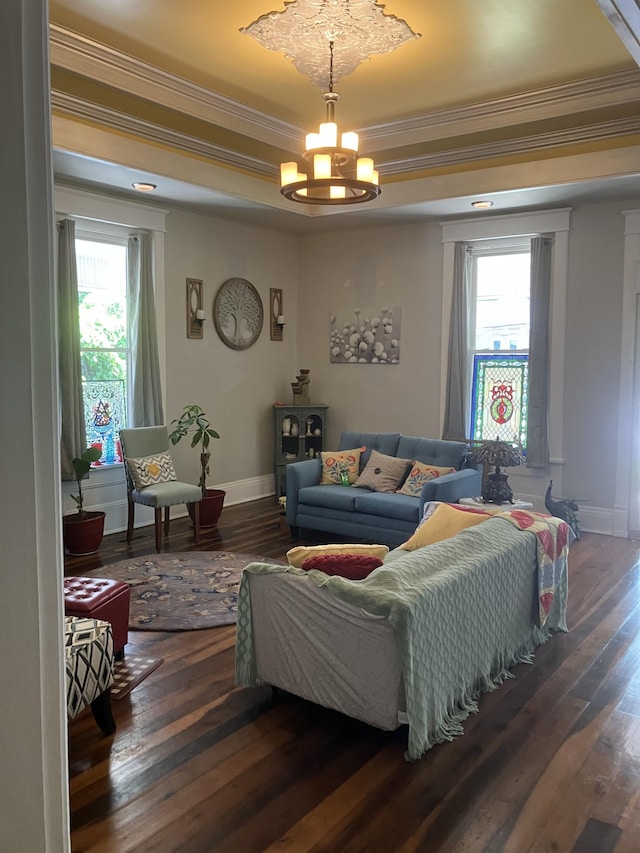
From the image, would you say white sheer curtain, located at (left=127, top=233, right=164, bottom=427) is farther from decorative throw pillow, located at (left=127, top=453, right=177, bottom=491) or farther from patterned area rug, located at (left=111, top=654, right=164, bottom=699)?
patterned area rug, located at (left=111, top=654, right=164, bottom=699)

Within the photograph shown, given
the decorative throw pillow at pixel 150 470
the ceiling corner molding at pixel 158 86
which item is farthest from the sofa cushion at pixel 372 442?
the ceiling corner molding at pixel 158 86

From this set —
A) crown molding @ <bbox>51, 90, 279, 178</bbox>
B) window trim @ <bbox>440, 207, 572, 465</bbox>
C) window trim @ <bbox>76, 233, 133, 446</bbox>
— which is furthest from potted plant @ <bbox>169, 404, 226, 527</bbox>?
window trim @ <bbox>440, 207, 572, 465</bbox>

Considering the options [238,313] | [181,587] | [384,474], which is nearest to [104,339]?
[238,313]

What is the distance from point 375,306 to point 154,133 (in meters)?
2.94

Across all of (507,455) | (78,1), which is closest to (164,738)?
(507,455)

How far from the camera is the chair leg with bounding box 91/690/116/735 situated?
9.20 ft

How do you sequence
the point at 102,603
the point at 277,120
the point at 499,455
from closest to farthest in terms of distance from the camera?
the point at 102,603, the point at 499,455, the point at 277,120

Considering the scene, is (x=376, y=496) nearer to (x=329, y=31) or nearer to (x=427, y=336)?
(x=427, y=336)

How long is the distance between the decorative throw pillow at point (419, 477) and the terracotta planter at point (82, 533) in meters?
2.34

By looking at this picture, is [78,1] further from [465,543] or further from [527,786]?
[527,786]

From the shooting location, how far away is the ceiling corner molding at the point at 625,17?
294 cm

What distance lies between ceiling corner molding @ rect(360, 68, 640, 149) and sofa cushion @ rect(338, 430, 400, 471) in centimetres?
241

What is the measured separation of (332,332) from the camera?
24.9 ft

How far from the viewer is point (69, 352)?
5496mm
